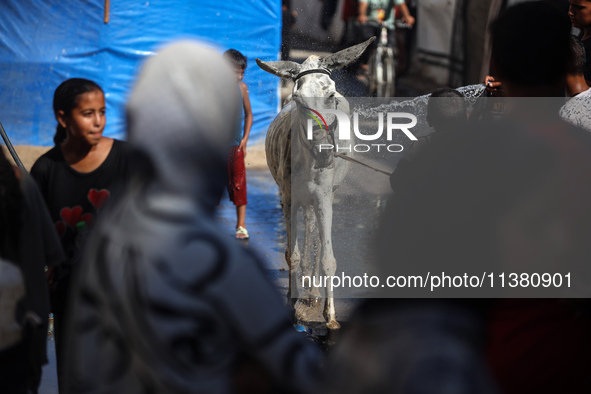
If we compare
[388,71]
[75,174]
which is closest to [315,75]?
[75,174]

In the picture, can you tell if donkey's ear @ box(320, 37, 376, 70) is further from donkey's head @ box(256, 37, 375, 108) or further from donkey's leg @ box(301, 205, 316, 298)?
donkey's leg @ box(301, 205, 316, 298)

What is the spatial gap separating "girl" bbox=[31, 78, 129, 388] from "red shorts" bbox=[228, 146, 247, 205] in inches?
151

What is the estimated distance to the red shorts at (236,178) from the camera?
7430mm

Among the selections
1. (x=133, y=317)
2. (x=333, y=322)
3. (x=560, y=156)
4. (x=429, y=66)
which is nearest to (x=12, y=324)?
(x=133, y=317)

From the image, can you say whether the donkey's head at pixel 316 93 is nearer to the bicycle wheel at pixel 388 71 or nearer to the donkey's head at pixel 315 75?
the donkey's head at pixel 315 75

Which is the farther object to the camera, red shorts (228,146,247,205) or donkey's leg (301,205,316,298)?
red shorts (228,146,247,205)

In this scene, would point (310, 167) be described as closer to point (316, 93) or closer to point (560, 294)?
point (316, 93)

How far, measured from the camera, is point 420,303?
1.47m

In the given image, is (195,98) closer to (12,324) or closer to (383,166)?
(12,324)

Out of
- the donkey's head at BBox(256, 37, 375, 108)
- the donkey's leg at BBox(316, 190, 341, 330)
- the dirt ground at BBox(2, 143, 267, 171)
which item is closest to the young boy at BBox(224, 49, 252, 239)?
the donkey's head at BBox(256, 37, 375, 108)

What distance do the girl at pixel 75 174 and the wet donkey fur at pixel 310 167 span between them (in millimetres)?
2461

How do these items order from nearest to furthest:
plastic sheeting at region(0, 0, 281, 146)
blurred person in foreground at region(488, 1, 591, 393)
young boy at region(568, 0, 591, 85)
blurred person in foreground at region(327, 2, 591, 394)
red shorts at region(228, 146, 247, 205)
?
blurred person in foreground at region(327, 2, 591, 394), blurred person in foreground at region(488, 1, 591, 393), young boy at region(568, 0, 591, 85), red shorts at region(228, 146, 247, 205), plastic sheeting at region(0, 0, 281, 146)

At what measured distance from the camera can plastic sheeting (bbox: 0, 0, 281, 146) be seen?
1080 cm

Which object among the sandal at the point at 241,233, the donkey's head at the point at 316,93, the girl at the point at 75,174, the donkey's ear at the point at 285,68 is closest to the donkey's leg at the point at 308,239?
the donkey's head at the point at 316,93
